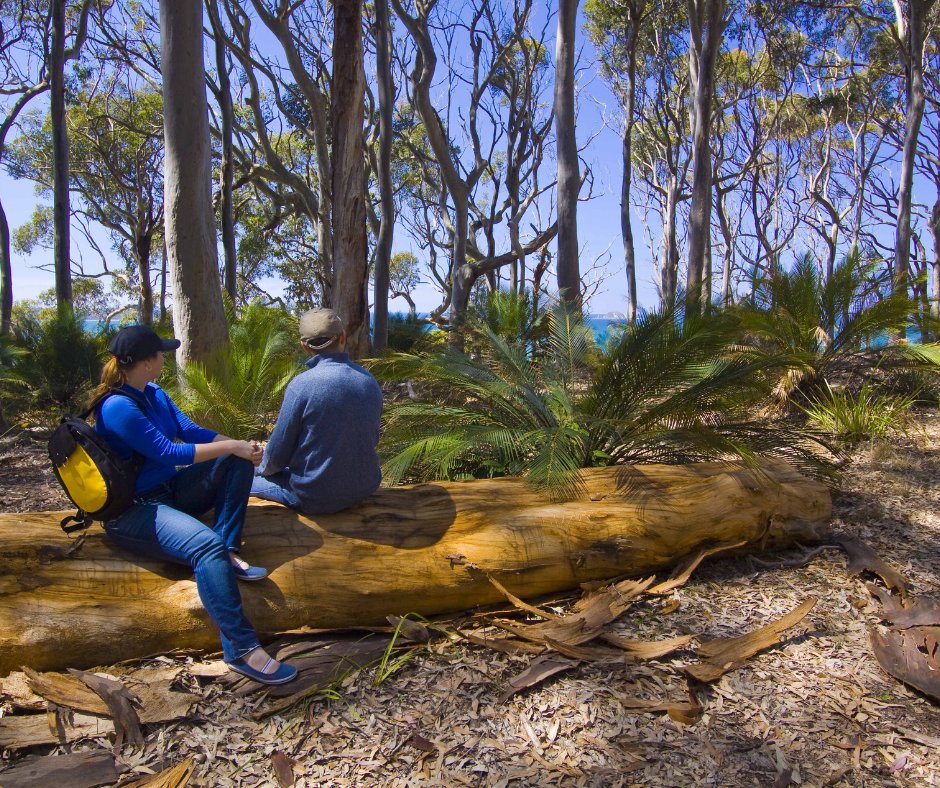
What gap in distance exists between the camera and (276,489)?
10.7 feet

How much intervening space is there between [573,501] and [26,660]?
244 centimetres

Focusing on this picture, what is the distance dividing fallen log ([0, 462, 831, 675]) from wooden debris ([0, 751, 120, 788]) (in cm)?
51

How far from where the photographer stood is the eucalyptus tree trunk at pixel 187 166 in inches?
224

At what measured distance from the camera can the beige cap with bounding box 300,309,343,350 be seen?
310cm

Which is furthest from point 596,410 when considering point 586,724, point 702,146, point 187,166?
point 702,146

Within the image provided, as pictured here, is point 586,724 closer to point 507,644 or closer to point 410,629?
point 507,644

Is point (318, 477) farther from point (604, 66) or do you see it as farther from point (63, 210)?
Result: point (604, 66)

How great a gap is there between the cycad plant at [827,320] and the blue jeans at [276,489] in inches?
196

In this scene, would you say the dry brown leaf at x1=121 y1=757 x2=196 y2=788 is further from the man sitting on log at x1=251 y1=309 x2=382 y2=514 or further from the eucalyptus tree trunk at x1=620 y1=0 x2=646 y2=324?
the eucalyptus tree trunk at x1=620 y1=0 x2=646 y2=324

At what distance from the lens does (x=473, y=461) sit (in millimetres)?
4660

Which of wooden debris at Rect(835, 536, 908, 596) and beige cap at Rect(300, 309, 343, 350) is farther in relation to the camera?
wooden debris at Rect(835, 536, 908, 596)

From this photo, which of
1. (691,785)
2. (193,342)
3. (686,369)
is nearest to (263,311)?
(193,342)

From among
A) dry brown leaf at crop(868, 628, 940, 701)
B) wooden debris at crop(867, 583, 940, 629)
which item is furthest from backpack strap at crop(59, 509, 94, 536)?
wooden debris at crop(867, 583, 940, 629)

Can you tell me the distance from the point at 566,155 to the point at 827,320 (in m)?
3.81
